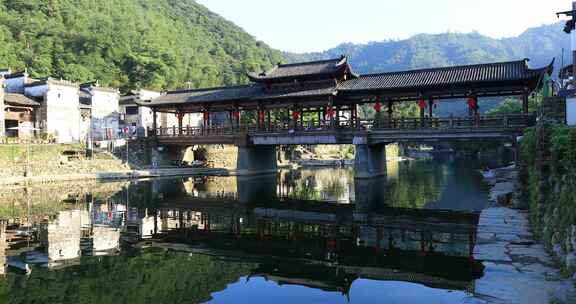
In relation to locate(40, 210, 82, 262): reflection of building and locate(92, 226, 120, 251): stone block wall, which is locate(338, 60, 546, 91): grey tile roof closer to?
locate(40, 210, 82, 262): reflection of building

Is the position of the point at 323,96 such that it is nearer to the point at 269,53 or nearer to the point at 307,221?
the point at 307,221

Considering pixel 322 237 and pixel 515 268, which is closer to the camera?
pixel 515 268

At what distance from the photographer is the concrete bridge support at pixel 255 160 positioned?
44531 millimetres

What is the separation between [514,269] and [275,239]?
28.6ft

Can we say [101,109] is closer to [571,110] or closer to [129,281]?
[129,281]

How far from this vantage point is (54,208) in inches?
966

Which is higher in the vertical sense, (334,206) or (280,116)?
(280,116)

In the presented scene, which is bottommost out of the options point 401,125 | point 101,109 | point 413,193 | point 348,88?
point 413,193

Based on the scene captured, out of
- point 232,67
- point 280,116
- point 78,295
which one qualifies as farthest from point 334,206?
point 232,67

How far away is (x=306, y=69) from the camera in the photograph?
4181 cm

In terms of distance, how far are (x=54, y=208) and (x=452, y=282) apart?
21298mm

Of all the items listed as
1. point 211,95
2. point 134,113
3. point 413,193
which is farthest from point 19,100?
point 413,193

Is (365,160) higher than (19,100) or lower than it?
lower

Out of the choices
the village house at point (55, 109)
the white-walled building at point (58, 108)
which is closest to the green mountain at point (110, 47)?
the village house at point (55, 109)
